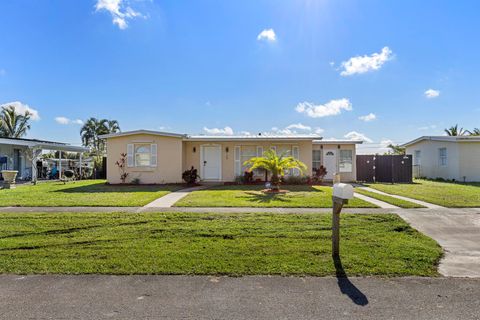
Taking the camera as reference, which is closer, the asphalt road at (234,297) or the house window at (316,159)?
the asphalt road at (234,297)

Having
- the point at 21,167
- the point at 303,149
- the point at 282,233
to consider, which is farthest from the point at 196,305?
the point at 21,167

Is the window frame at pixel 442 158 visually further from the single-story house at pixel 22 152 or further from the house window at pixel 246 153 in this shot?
the single-story house at pixel 22 152

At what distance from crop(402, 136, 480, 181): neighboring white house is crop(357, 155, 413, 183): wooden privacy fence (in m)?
3.66

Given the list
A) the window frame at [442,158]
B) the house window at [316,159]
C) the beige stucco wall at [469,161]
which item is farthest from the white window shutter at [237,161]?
the window frame at [442,158]

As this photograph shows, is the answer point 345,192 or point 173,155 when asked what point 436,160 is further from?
point 345,192

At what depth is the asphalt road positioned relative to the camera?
9.48ft

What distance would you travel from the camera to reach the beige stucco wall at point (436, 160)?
19.1 meters

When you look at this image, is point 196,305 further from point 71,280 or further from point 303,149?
point 303,149

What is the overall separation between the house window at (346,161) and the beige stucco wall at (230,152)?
2.79 m

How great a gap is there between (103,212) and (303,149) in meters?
12.2

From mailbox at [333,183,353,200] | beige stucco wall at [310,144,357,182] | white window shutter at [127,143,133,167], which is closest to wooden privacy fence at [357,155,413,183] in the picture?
beige stucco wall at [310,144,357,182]

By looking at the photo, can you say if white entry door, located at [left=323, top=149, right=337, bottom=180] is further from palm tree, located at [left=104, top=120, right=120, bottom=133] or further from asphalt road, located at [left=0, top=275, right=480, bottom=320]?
palm tree, located at [left=104, top=120, right=120, bottom=133]

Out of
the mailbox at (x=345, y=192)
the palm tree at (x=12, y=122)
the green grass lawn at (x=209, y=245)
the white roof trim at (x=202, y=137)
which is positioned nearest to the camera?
the green grass lawn at (x=209, y=245)

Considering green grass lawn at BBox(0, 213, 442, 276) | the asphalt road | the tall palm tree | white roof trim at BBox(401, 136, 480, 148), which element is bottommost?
the asphalt road
